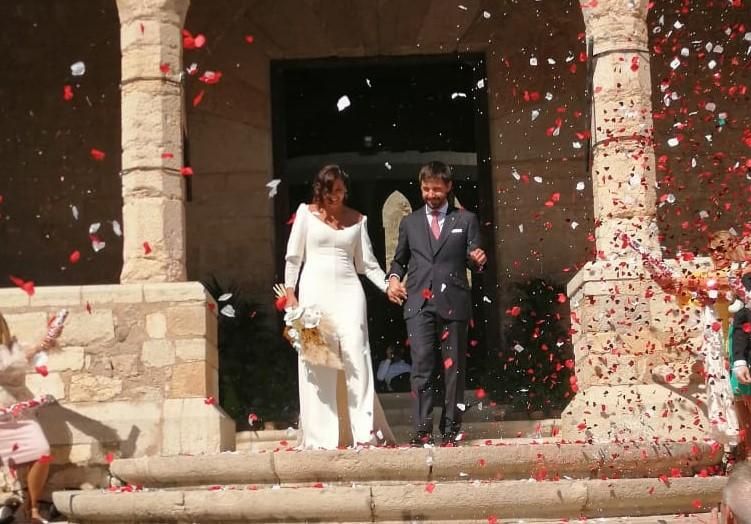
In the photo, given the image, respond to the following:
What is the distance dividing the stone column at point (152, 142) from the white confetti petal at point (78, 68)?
3.14 meters

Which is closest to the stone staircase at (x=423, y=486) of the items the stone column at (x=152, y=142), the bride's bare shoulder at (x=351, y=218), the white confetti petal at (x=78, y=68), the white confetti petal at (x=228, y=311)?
the bride's bare shoulder at (x=351, y=218)

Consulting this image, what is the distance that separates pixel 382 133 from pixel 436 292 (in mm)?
5599

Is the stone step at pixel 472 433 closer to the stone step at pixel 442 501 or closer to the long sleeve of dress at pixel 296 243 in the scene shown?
the long sleeve of dress at pixel 296 243

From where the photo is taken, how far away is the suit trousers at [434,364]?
309 inches

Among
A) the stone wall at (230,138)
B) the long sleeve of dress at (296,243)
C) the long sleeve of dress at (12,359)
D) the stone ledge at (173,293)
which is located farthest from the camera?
the stone wall at (230,138)

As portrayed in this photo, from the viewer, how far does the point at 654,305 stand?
28.5 ft

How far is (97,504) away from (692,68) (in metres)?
7.75

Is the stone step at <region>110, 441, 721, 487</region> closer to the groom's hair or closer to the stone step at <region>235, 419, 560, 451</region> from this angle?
the groom's hair


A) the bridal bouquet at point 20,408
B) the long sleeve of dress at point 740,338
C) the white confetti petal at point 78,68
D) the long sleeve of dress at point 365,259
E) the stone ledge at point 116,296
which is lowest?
the bridal bouquet at point 20,408

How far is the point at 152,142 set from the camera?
29.3 ft

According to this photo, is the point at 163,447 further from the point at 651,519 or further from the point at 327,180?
the point at 651,519

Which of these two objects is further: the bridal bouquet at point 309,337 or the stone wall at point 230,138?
the stone wall at point 230,138

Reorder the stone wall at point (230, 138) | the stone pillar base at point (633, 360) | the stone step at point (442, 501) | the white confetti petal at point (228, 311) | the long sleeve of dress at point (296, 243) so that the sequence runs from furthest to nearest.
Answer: the stone wall at point (230, 138)
the white confetti petal at point (228, 311)
the stone pillar base at point (633, 360)
the long sleeve of dress at point (296, 243)
the stone step at point (442, 501)

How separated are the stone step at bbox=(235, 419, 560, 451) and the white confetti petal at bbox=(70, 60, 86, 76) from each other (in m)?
4.17
